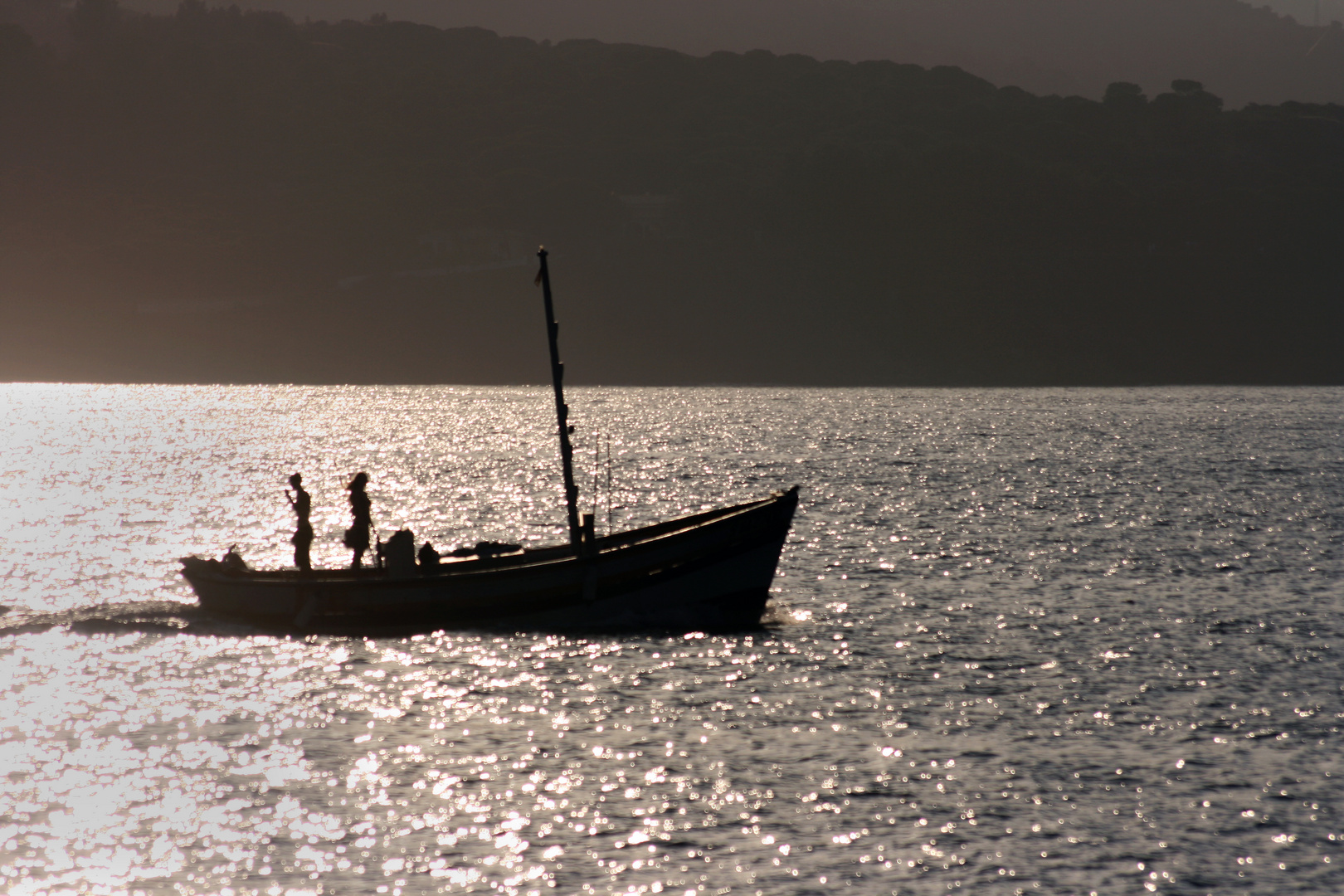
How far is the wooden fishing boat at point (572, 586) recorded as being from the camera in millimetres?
26984

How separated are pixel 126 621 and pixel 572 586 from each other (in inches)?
473

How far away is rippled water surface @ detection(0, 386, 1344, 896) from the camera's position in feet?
49.1

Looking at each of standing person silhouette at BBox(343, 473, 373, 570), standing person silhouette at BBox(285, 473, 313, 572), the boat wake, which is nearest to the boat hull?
standing person silhouette at BBox(285, 473, 313, 572)

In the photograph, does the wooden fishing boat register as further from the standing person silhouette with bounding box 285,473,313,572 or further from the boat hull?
the standing person silhouette with bounding box 285,473,313,572

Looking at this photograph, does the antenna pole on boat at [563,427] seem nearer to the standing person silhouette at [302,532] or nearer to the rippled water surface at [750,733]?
the rippled water surface at [750,733]

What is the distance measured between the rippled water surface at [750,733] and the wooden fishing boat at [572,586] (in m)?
0.67

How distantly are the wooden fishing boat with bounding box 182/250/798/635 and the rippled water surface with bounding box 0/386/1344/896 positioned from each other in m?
0.67

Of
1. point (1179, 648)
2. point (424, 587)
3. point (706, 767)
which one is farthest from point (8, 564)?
point (1179, 648)

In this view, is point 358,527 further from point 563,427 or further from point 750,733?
point 750,733

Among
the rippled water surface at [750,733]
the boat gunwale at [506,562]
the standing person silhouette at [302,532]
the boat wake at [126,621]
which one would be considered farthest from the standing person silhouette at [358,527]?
the boat wake at [126,621]

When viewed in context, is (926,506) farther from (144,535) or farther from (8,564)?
(8,564)

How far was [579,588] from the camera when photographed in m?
27.1

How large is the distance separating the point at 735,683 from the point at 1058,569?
19.0m

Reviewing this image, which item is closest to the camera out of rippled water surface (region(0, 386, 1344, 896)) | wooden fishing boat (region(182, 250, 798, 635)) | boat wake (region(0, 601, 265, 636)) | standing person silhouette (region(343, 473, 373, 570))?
rippled water surface (region(0, 386, 1344, 896))
